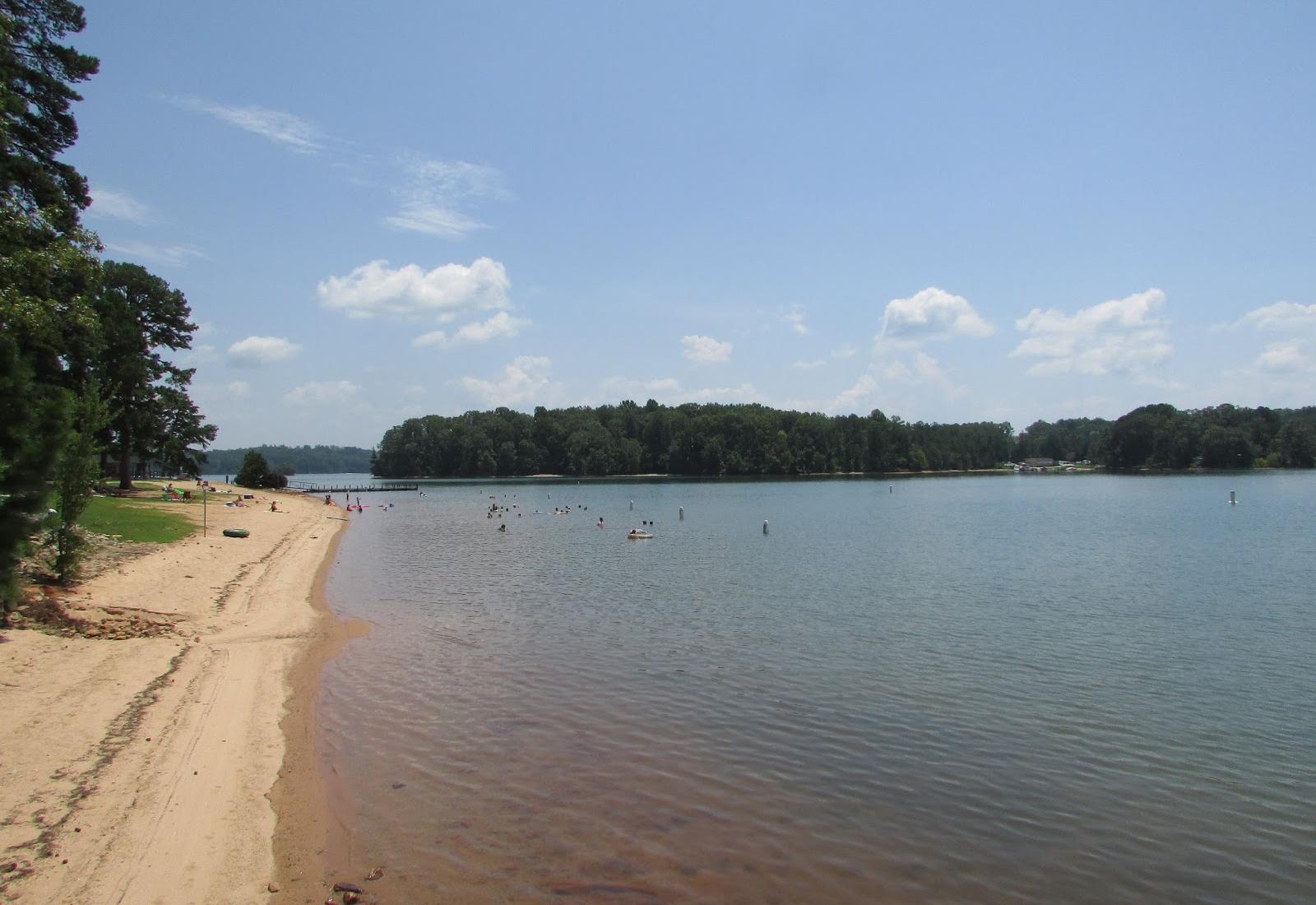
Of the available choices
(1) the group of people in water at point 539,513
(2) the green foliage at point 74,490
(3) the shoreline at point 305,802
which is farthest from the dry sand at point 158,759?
(1) the group of people in water at point 539,513

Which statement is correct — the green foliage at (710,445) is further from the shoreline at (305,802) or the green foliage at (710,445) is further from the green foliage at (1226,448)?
the shoreline at (305,802)

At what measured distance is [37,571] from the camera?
780 inches

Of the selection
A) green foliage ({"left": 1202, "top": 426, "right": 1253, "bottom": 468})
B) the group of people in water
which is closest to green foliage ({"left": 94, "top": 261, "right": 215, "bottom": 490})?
A: the group of people in water

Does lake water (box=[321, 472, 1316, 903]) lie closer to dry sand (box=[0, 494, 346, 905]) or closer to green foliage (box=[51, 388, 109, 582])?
dry sand (box=[0, 494, 346, 905])

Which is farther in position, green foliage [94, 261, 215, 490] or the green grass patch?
green foliage [94, 261, 215, 490]

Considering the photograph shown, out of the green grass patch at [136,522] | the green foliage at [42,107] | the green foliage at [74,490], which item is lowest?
the green grass patch at [136,522]

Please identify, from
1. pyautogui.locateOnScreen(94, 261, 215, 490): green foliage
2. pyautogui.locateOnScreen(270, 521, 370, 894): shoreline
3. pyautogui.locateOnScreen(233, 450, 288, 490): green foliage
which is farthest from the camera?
pyautogui.locateOnScreen(233, 450, 288, 490): green foliage

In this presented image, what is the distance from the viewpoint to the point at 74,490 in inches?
767

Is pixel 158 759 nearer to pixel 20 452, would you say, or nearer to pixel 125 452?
pixel 20 452

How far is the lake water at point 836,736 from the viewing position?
354 inches

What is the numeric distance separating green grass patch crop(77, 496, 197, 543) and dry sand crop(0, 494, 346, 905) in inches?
402

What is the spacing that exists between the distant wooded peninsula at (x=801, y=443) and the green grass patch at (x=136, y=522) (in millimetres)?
138103

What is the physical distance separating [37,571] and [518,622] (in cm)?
1182

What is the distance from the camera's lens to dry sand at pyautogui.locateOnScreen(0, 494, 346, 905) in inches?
316
